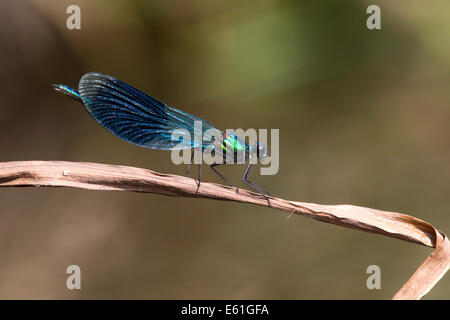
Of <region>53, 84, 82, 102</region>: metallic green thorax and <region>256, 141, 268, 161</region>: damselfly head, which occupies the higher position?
<region>53, 84, 82, 102</region>: metallic green thorax

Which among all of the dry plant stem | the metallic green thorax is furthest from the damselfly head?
the metallic green thorax

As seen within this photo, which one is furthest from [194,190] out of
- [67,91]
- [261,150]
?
[67,91]

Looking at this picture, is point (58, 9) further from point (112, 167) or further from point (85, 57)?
point (112, 167)

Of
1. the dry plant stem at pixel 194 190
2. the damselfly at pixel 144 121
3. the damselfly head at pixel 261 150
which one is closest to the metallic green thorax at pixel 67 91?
the damselfly at pixel 144 121

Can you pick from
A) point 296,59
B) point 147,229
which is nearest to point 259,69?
point 296,59

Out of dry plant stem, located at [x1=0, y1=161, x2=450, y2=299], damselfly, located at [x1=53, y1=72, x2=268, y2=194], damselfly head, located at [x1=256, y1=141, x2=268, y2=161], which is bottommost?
dry plant stem, located at [x1=0, y1=161, x2=450, y2=299]

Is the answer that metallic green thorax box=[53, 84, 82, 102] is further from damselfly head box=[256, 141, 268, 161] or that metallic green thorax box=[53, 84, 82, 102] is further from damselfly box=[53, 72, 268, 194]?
damselfly head box=[256, 141, 268, 161]

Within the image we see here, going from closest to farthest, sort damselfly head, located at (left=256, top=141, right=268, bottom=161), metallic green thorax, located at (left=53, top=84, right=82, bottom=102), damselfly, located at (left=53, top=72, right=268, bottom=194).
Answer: metallic green thorax, located at (left=53, top=84, right=82, bottom=102) < damselfly, located at (left=53, top=72, right=268, bottom=194) < damselfly head, located at (left=256, top=141, right=268, bottom=161)

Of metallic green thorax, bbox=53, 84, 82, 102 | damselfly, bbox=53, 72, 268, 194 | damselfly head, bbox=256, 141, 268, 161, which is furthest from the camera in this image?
damselfly head, bbox=256, 141, 268, 161
